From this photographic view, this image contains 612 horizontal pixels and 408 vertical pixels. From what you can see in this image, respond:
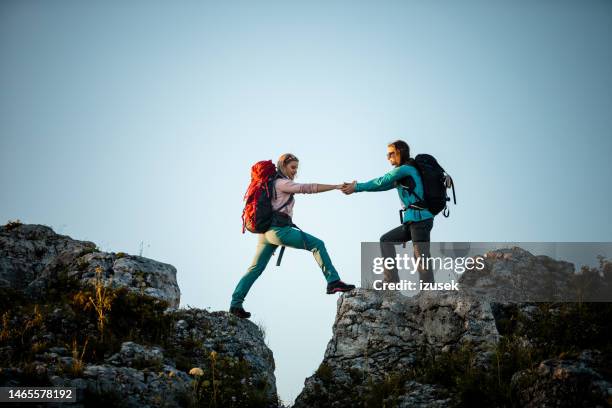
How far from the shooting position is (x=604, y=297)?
979cm

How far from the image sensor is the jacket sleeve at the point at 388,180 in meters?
10.7

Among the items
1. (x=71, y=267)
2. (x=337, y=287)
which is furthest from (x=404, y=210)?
(x=71, y=267)

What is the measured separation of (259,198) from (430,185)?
3349mm

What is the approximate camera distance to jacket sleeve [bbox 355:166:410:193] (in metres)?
10.7

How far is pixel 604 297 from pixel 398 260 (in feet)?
12.2

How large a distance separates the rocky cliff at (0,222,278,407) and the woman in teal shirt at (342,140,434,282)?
320 cm

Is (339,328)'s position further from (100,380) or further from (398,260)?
(100,380)

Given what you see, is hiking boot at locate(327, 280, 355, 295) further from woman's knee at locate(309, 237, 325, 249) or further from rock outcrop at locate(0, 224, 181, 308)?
rock outcrop at locate(0, 224, 181, 308)

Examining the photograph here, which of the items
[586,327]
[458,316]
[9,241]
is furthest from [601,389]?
[9,241]

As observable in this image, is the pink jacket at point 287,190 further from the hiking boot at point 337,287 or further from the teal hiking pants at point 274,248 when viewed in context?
the hiking boot at point 337,287

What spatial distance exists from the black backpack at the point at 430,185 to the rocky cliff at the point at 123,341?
412 centimetres

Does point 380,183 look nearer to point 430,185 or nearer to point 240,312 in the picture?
point 430,185

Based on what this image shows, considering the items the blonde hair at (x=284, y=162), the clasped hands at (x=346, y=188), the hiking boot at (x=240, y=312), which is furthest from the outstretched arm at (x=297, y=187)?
the hiking boot at (x=240, y=312)

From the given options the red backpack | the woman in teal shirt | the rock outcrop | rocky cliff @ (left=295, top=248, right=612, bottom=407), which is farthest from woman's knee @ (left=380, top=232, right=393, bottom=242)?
the rock outcrop
